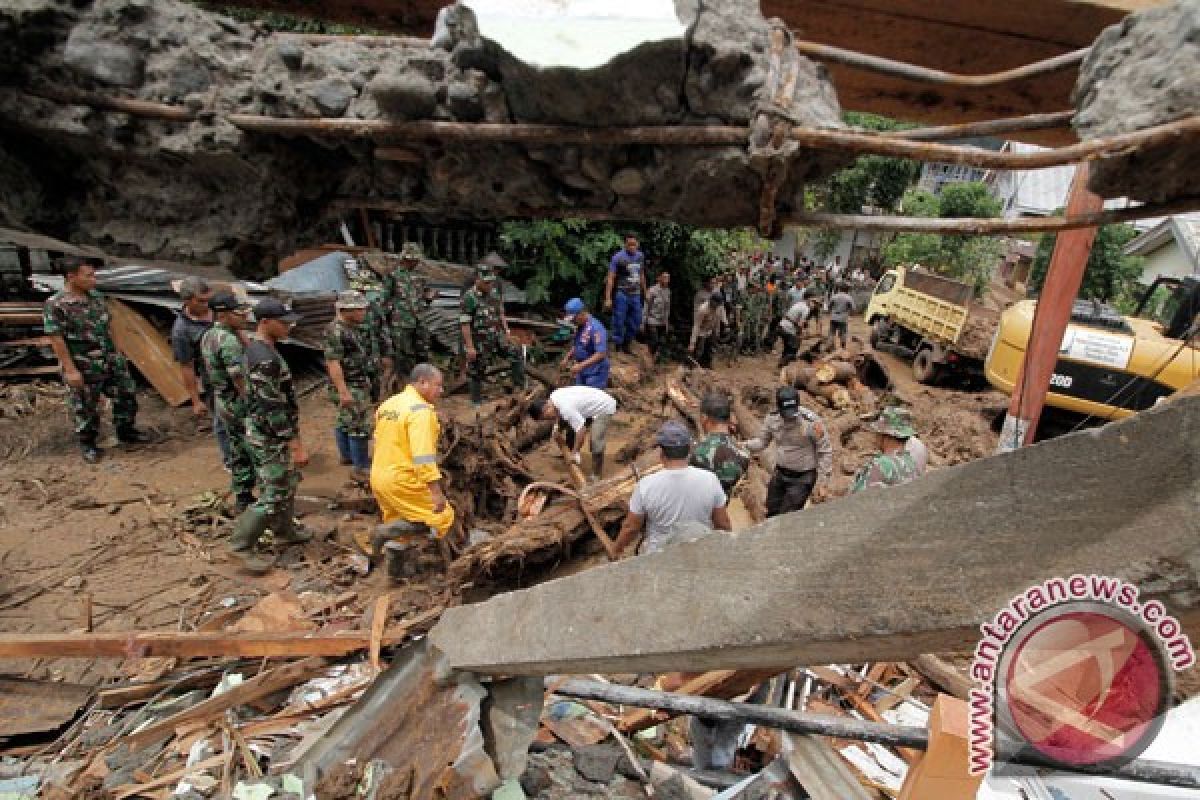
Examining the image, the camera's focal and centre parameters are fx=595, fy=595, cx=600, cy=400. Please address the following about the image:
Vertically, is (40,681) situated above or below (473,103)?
below

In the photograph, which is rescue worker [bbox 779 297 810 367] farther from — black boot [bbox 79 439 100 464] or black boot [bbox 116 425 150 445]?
black boot [bbox 79 439 100 464]

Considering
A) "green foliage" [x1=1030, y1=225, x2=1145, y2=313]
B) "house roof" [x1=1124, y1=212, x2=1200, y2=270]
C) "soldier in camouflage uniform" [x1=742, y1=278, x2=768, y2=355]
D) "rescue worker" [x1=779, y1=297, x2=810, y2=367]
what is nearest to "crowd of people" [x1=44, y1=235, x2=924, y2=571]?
"rescue worker" [x1=779, y1=297, x2=810, y2=367]

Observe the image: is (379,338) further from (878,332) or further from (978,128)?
(878,332)

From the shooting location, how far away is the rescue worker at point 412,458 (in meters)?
4.46

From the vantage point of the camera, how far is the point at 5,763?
3.04 metres

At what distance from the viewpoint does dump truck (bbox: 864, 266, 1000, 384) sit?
12594 millimetres

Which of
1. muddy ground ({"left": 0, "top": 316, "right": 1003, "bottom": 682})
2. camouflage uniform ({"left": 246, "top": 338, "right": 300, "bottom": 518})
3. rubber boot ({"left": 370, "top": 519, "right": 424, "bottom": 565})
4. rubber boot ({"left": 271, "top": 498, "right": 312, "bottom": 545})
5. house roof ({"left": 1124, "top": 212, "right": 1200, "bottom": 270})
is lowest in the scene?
muddy ground ({"left": 0, "top": 316, "right": 1003, "bottom": 682})

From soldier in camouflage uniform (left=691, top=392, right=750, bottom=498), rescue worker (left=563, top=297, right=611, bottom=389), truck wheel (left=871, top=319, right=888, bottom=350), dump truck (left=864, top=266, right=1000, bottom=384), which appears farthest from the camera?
truck wheel (left=871, top=319, right=888, bottom=350)

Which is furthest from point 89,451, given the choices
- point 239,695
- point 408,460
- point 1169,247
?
point 1169,247

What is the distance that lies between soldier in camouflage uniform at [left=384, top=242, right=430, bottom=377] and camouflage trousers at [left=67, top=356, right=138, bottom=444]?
300cm

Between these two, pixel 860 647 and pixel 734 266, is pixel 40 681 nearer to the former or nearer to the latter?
pixel 860 647

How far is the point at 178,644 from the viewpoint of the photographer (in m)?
3.38

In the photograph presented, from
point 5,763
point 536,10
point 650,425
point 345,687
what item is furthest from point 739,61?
point 650,425

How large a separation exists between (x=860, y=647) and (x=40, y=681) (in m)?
4.71
